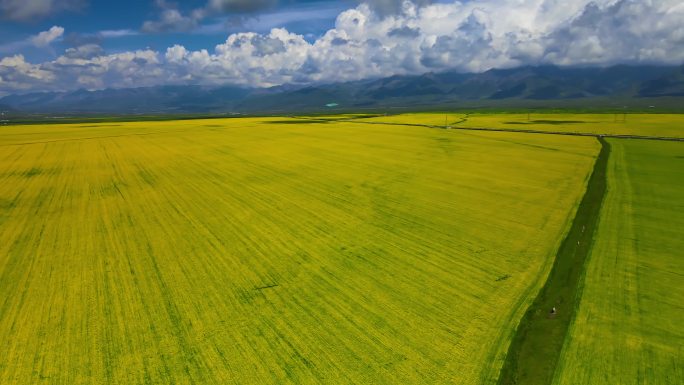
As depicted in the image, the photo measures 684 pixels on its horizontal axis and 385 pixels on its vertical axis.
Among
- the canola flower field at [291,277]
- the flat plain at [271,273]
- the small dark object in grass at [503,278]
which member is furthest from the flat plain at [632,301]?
the small dark object in grass at [503,278]

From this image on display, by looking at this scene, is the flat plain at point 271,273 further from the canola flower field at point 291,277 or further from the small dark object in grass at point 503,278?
the small dark object in grass at point 503,278

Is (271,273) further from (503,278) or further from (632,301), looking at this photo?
(632,301)

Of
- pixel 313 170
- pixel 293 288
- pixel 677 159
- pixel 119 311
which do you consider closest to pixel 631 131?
pixel 677 159

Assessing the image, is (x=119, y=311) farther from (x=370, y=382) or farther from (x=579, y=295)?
(x=579, y=295)

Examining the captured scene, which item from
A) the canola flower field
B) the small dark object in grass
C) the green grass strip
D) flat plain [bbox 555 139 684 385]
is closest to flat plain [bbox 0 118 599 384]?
the canola flower field

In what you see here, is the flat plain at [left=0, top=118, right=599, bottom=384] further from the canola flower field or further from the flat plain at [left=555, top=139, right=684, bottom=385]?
the flat plain at [left=555, top=139, right=684, bottom=385]

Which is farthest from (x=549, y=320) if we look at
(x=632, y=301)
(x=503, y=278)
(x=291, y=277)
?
(x=291, y=277)
